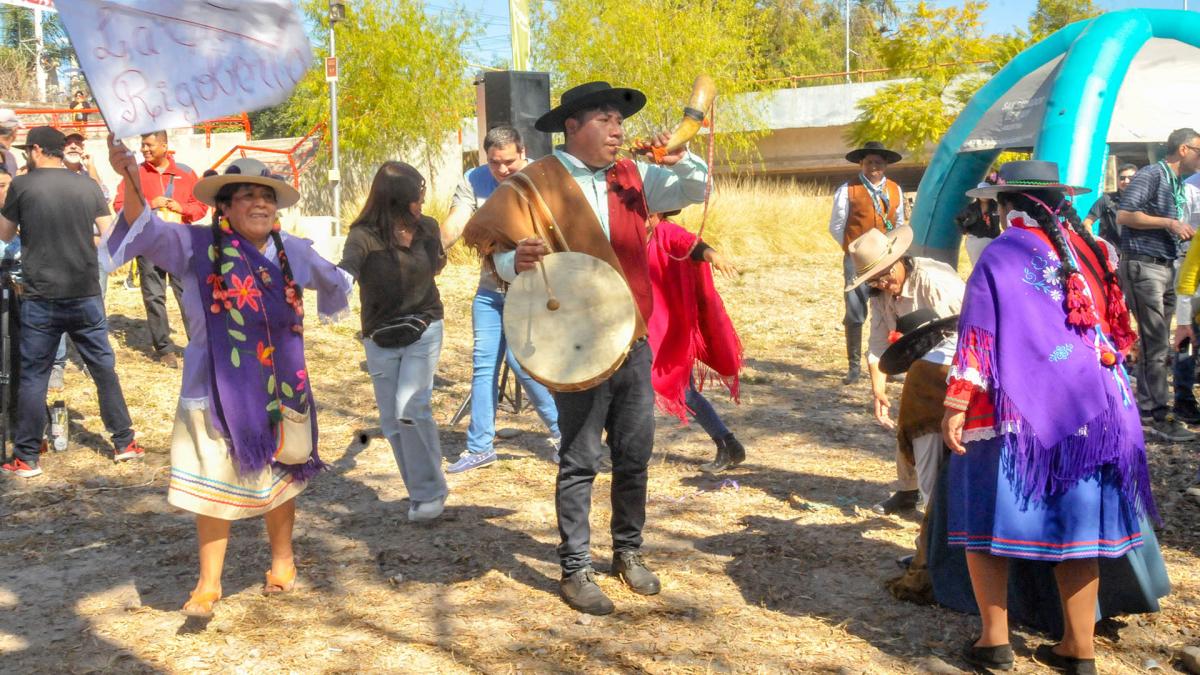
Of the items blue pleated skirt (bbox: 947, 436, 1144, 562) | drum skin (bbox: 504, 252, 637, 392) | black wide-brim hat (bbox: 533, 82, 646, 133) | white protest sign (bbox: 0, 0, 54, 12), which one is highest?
white protest sign (bbox: 0, 0, 54, 12)

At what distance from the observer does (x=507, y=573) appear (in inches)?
189

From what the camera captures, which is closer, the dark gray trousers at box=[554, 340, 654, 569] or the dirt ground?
the dirt ground

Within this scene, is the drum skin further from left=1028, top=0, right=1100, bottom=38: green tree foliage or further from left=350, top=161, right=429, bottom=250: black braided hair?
left=1028, top=0, right=1100, bottom=38: green tree foliage

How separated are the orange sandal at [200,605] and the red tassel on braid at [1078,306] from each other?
3136mm

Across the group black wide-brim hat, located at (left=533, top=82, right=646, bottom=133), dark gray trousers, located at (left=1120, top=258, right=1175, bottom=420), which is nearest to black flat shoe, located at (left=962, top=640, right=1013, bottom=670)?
black wide-brim hat, located at (left=533, top=82, right=646, bottom=133)

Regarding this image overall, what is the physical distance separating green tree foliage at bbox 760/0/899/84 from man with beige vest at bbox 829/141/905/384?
39.7 m

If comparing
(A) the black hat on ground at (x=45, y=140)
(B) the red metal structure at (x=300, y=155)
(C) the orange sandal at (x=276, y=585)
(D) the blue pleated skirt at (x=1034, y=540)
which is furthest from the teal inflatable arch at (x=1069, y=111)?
(B) the red metal structure at (x=300, y=155)

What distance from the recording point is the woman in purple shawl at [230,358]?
414 centimetres

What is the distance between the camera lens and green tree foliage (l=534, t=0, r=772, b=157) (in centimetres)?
2703

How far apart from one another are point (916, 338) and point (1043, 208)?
0.90 metres

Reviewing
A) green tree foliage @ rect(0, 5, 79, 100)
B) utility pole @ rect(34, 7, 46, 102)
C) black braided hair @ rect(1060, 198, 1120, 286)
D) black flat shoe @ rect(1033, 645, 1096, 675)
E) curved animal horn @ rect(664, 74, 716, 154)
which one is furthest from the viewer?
green tree foliage @ rect(0, 5, 79, 100)

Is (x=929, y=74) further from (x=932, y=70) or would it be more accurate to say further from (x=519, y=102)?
(x=519, y=102)

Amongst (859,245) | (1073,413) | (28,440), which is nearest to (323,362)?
(28,440)

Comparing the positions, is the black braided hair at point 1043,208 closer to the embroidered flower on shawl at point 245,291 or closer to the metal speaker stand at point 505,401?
the embroidered flower on shawl at point 245,291
